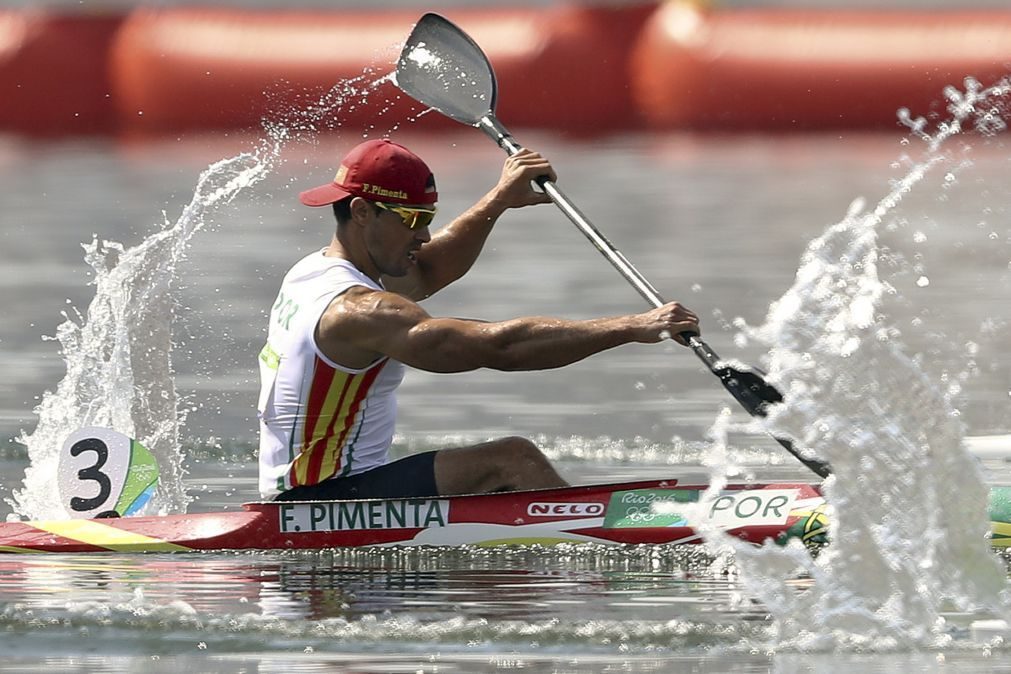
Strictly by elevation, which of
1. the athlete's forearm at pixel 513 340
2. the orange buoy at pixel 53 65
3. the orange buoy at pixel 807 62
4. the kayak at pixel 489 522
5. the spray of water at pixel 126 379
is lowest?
the kayak at pixel 489 522

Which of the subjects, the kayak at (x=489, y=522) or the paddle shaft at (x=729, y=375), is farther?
the paddle shaft at (x=729, y=375)

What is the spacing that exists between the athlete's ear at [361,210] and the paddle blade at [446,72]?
5.23 feet

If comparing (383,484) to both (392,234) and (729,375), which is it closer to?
(392,234)

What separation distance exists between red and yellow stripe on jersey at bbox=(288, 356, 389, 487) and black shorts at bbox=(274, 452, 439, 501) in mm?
33

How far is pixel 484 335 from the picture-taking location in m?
6.58

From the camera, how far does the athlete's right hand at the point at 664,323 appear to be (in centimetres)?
651

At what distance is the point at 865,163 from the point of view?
18500 mm

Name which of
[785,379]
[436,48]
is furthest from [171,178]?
[785,379]

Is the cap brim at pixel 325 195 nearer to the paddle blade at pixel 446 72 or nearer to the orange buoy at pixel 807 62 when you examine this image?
the paddle blade at pixel 446 72

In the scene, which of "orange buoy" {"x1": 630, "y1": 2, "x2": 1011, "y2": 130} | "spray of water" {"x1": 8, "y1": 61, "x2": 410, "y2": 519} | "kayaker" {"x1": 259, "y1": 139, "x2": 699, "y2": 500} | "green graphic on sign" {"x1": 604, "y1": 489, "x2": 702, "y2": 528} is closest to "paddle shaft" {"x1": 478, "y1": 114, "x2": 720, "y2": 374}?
"green graphic on sign" {"x1": 604, "y1": 489, "x2": 702, "y2": 528}

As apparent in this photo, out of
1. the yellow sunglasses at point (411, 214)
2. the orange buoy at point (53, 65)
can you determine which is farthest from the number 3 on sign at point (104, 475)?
the orange buoy at point (53, 65)

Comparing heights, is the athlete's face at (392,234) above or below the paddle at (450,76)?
below

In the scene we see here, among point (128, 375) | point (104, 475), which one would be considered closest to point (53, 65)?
point (128, 375)

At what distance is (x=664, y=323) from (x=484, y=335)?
553 mm
